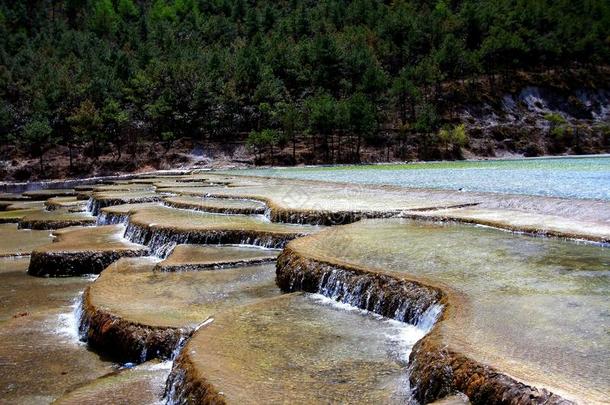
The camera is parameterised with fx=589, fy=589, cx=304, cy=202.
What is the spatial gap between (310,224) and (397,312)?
10.7 metres

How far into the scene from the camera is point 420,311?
10.2 metres

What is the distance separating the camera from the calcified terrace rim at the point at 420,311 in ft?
21.1

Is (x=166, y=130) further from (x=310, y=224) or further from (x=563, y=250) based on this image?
(x=563, y=250)

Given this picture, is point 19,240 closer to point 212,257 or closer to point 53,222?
point 53,222

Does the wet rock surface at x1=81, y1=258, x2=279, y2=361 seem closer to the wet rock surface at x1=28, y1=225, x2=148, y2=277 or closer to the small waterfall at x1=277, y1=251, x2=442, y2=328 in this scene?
the small waterfall at x1=277, y1=251, x2=442, y2=328

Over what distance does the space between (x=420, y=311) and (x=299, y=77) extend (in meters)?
94.6

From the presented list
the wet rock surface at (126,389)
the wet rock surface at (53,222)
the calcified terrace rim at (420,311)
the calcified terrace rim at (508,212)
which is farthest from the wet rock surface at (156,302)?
the wet rock surface at (53,222)

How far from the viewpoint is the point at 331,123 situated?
8231 centimetres

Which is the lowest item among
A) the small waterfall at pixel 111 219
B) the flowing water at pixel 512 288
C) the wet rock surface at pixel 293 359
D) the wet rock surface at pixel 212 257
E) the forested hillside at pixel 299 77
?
the small waterfall at pixel 111 219

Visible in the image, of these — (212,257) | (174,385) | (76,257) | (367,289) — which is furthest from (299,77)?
(174,385)

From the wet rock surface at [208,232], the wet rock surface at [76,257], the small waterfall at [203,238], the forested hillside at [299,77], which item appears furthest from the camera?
the forested hillside at [299,77]

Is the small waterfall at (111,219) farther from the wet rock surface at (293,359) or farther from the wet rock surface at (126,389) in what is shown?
the wet rock surface at (126,389)

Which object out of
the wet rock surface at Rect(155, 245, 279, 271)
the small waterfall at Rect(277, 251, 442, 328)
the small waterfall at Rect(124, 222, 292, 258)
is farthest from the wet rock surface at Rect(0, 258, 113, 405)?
the small waterfall at Rect(277, 251, 442, 328)

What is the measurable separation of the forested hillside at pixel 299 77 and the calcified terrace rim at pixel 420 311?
69.5 meters
